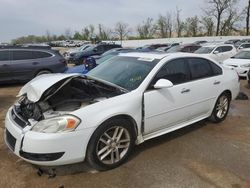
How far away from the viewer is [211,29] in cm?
5984

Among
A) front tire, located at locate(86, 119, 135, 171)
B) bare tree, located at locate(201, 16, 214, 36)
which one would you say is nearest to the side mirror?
front tire, located at locate(86, 119, 135, 171)

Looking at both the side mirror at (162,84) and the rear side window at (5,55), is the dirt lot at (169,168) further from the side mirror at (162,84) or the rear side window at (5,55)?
the rear side window at (5,55)

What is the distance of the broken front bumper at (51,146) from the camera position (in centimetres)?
312

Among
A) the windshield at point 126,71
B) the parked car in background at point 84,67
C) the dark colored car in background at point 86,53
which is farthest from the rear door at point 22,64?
the dark colored car in background at point 86,53

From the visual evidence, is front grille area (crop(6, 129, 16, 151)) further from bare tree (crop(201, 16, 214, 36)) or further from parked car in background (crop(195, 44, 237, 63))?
bare tree (crop(201, 16, 214, 36))

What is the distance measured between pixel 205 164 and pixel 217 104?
1.96m

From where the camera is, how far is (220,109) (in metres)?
5.58

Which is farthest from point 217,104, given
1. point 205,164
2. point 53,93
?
point 53,93

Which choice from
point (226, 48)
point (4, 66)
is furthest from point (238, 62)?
point (4, 66)

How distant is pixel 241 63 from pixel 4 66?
1000cm

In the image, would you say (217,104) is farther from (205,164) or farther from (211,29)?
(211,29)

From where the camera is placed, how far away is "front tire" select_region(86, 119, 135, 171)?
3408 millimetres

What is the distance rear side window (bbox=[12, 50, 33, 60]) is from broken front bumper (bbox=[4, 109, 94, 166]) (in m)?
8.11

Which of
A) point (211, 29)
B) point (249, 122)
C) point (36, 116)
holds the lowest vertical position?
point (249, 122)
